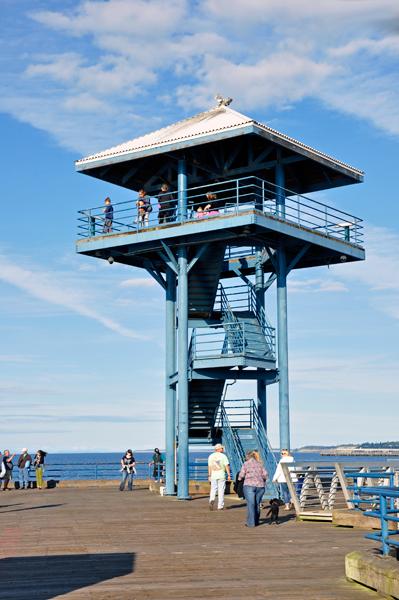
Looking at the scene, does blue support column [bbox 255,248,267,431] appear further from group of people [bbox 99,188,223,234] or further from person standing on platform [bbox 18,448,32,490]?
person standing on platform [bbox 18,448,32,490]

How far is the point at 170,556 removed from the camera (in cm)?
1180

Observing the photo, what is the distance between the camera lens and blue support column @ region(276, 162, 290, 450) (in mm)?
24453

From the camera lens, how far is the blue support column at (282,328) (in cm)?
2445

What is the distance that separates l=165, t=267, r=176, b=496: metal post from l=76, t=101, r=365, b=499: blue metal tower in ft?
0.12

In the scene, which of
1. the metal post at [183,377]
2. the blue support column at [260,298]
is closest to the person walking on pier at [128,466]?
the blue support column at [260,298]

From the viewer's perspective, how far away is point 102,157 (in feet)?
85.3

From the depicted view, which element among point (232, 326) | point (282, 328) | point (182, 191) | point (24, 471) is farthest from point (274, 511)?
point (24, 471)

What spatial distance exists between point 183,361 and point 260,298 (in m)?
5.42

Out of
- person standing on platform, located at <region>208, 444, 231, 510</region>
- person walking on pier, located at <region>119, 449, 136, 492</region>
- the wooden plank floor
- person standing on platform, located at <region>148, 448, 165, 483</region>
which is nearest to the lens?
the wooden plank floor

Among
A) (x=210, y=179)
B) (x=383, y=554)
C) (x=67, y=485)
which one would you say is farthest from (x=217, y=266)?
(x=383, y=554)

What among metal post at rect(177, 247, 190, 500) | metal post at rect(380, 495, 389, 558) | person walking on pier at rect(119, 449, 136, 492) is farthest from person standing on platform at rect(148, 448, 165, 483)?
metal post at rect(380, 495, 389, 558)

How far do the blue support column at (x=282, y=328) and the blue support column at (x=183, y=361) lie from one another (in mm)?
3155

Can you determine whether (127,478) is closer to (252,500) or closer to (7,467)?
(7,467)

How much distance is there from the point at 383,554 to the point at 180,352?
15.3 meters
